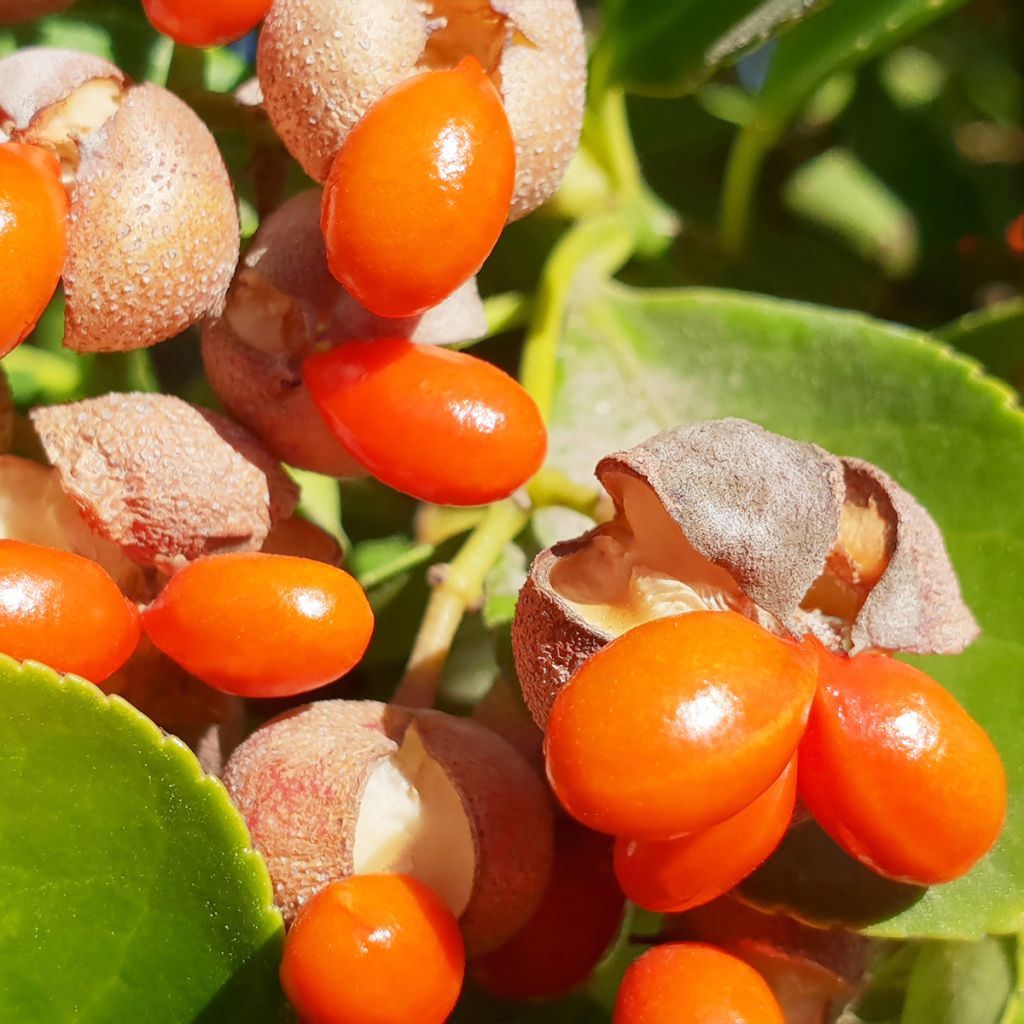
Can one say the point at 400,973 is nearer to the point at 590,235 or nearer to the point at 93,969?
the point at 93,969

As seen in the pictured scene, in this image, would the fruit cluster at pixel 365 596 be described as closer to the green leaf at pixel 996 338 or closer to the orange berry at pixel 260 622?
the orange berry at pixel 260 622

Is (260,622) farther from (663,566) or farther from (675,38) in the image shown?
(675,38)

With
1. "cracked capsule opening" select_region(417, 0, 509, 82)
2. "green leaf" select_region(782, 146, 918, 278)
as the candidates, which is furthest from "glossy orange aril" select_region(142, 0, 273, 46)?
"green leaf" select_region(782, 146, 918, 278)

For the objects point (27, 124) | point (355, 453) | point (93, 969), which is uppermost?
point (27, 124)

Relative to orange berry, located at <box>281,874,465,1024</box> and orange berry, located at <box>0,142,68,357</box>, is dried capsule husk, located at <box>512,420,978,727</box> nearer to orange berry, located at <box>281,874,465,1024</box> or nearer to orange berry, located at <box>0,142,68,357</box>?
orange berry, located at <box>281,874,465,1024</box>

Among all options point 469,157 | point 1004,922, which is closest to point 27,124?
point 469,157

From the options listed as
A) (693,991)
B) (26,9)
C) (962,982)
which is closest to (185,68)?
(26,9)
